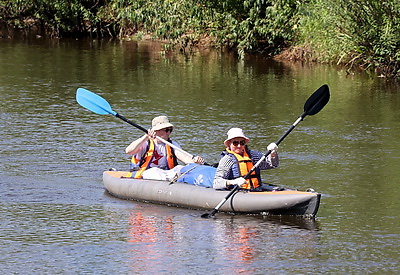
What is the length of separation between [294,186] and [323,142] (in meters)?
2.76

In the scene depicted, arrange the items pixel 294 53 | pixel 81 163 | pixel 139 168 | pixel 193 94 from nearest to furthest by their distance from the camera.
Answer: pixel 139 168 < pixel 81 163 < pixel 193 94 < pixel 294 53

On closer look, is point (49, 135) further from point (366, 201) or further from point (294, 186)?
point (366, 201)

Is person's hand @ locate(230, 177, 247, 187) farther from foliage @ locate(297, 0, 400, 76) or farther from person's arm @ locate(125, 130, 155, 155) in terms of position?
foliage @ locate(297, 0, 400, 76)

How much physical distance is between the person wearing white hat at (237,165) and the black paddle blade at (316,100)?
1.32m

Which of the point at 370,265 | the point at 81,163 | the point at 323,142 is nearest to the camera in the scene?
the point at 370,265

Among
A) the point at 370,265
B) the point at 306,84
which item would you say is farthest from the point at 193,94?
the point at 370,265

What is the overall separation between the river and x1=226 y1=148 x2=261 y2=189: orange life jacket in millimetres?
381

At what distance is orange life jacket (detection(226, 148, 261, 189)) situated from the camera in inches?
377

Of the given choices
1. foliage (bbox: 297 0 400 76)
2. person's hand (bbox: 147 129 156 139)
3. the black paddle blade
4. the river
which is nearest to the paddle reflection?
the river

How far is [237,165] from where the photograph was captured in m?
9.59

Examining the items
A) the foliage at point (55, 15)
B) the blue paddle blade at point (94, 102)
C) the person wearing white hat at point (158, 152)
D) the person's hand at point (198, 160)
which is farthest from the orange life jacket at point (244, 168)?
the foliage at point (55, 15)

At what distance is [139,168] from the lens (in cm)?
1073

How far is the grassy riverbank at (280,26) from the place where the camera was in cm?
1894

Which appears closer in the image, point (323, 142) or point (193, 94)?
point (323, 142)
